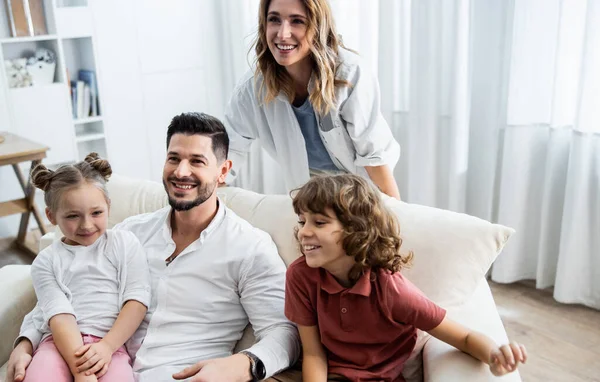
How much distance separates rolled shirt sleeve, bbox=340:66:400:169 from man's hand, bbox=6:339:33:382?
1173 millimetres

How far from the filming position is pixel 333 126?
2160 mm

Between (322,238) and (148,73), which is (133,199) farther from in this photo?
(148,73)

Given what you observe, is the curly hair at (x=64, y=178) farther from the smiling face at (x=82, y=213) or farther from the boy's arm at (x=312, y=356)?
the boy's arm at (x=312, y=356)

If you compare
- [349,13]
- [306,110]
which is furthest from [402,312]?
[349,13]

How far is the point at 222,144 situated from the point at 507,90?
1654 millimetres

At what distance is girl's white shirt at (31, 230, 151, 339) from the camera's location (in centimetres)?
173

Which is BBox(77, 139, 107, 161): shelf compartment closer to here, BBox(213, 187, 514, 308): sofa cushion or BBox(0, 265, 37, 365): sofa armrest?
BBox(0, 265, 37, 365): sofa armrest

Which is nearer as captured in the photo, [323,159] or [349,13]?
[323,159]

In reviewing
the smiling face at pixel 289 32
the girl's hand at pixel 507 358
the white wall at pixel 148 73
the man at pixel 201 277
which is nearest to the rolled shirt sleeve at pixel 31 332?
the man at pixel 201 277

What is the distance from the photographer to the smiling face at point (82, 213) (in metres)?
1.72

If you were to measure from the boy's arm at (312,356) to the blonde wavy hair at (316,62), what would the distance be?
2.59 ft

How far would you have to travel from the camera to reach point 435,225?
65.2 inches

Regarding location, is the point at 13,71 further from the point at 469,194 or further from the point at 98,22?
the point at 469,194

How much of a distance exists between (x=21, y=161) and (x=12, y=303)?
1.61 m
